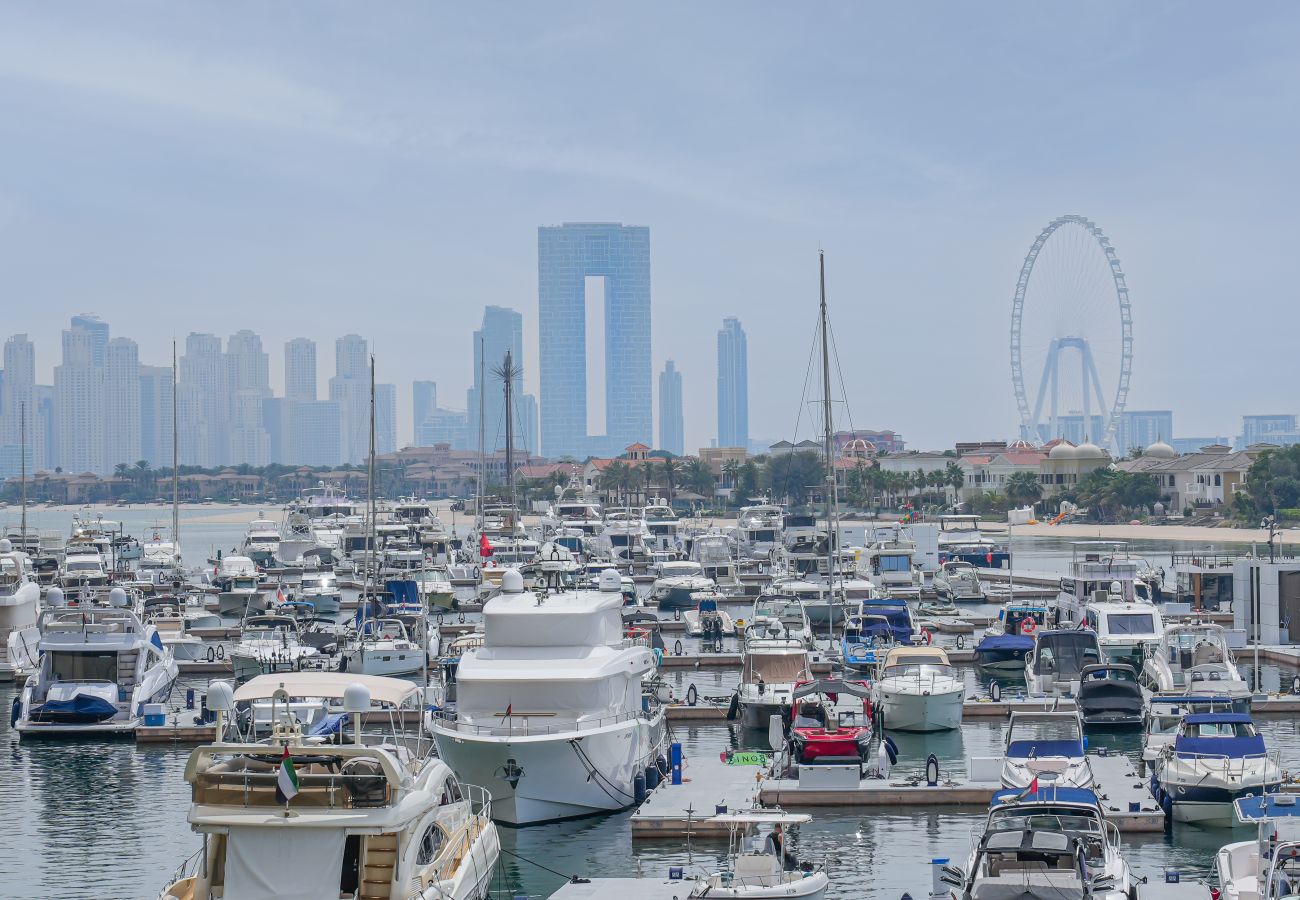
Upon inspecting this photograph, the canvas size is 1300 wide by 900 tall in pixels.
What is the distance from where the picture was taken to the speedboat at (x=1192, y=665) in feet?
129

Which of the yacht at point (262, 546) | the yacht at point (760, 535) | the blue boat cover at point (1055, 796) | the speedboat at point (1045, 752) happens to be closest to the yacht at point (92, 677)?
the speedboat at point (1045, 752)

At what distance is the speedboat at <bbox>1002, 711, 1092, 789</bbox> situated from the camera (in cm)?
2902

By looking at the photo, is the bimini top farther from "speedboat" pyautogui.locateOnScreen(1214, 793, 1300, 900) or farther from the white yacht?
"speedboat" pyautogui.locateOnScreen(1214, 793, 1300, 900)

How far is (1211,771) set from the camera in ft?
95.1

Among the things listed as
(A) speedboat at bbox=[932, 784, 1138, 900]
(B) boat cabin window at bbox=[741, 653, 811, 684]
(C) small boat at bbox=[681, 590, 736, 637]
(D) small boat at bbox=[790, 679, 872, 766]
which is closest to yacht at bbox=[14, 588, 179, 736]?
(B) boat cabin window at bbox=[741, 653, 811, 684]

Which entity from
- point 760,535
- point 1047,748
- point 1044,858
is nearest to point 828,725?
point 1047,748

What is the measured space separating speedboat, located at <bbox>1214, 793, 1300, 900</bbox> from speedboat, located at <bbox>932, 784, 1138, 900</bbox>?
4.79 feet

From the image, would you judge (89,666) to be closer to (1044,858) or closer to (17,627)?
(17,627)

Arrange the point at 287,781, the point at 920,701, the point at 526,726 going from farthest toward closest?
the point at 920,701, the point at 526,726, the point at 287,781

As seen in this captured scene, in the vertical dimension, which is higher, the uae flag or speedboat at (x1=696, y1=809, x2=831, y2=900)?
the uae flag

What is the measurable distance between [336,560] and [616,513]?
29.5m

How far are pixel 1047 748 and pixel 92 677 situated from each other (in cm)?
2300

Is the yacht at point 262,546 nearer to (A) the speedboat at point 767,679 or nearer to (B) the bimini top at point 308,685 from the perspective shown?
(A) the speedboat at point 767,679

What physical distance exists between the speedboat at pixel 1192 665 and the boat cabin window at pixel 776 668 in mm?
8834
